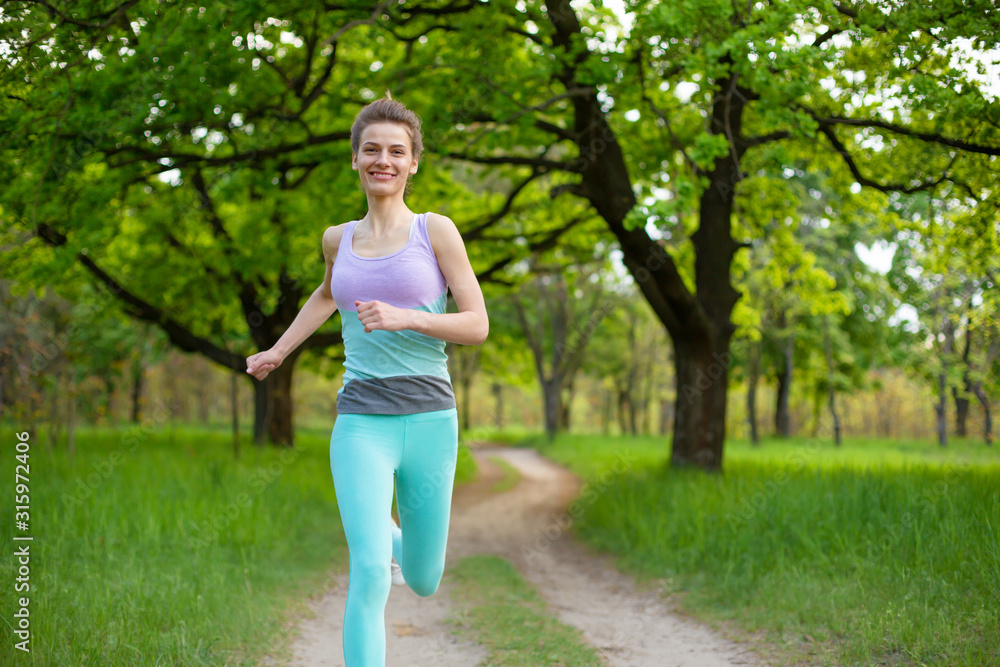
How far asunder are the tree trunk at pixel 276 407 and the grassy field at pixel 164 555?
3666mm

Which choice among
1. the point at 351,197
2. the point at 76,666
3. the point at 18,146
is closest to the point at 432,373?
the point at 76,666

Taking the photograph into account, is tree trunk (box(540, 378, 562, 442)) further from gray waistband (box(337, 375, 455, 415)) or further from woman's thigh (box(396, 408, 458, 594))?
gray waistband (box(337, 375, 455, 415))

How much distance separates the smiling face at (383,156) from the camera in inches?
105

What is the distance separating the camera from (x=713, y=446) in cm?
883

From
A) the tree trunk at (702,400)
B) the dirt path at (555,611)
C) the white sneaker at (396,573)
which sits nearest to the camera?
the white sneaker at (396,573)

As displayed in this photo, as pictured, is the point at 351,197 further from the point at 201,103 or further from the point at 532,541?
the point at 532,541

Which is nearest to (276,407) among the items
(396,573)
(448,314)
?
(396,573)

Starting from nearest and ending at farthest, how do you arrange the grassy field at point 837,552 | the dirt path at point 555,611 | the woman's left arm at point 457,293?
the woman's left arm at point 457,293 < the grassy field at point 837,552 < the dirt path at point 555,611

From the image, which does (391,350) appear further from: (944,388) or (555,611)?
(944,388)

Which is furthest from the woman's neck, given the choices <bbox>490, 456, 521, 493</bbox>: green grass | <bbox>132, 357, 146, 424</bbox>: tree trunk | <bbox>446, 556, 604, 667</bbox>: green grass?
<bbox>132, 357, 146, 424</bbox>: tree trunk

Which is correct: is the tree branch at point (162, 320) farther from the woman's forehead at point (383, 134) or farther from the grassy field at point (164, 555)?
the woman's forehead at point (383, 134)

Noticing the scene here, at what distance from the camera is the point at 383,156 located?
2.65m

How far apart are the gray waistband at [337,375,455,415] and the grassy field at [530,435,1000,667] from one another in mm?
2882

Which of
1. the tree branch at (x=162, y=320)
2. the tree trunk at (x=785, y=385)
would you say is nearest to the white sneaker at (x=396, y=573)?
the tree branch at (x=162, y=320)
